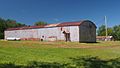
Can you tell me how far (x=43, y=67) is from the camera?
938 centimetres

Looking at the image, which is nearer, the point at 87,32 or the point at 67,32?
the point at 67,32

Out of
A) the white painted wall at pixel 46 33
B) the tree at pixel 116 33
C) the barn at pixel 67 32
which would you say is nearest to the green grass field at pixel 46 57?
the barn at pixel 67 32

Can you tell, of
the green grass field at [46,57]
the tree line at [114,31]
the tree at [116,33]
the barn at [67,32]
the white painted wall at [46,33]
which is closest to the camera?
the green grass field at [46,57]

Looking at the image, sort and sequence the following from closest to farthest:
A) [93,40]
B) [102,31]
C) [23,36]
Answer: [93,40], [23,36], [102,31]

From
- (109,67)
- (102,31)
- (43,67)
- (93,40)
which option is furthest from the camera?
(102,31)

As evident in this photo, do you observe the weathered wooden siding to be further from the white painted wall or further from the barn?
the white painted wall

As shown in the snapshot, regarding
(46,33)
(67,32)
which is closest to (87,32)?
(67,32)

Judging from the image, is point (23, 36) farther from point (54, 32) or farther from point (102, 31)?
point (102, 31)

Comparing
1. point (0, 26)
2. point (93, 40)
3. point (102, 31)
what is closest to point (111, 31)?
point (102, 31)

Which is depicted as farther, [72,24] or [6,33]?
[6,33]

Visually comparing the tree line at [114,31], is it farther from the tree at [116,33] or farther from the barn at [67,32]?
the barn at [67,32]

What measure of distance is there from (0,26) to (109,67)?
257 feet

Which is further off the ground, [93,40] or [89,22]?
[89,22]

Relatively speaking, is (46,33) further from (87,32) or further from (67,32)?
(87,32)
